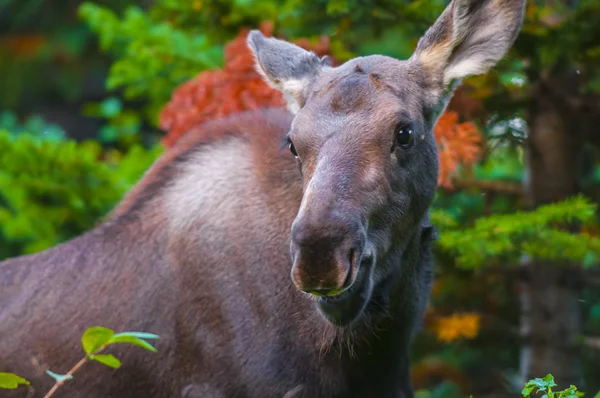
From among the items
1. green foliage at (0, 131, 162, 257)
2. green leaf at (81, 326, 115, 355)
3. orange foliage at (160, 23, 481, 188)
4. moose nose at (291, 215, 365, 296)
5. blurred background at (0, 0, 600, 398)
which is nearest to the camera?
green leaf at (81, 326, 115, 355)

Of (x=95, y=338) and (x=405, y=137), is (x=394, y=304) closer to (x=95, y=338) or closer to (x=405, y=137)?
(x=405, y=137)

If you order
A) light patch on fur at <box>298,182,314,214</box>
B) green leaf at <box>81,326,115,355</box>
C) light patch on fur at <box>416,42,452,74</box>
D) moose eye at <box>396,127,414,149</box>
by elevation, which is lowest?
green leaf at <box>81,326,115,355</box>

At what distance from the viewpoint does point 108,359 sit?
12.1 ft

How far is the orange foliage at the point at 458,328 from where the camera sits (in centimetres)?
702

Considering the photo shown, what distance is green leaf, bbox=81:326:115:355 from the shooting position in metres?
3.54

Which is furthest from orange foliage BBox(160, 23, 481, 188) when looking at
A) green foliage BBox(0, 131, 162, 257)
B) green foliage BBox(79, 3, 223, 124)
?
green foliage BBox(0, 131, 162, 257)

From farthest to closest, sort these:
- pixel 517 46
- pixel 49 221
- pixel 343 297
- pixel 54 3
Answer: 1. pixel 54 3
2. pixel 49 221
3. pixel 517 46
4. pixel 343 297

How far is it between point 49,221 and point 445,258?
309cm

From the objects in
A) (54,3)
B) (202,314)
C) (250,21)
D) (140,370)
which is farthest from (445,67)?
(54,3)

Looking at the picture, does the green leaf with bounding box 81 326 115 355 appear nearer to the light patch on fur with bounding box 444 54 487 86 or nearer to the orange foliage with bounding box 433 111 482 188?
the light patch on fur with bounding box 444 54 487 86

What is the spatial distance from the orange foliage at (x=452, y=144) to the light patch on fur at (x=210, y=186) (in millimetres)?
1367

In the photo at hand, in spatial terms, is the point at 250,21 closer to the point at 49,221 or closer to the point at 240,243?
the point at 49,221

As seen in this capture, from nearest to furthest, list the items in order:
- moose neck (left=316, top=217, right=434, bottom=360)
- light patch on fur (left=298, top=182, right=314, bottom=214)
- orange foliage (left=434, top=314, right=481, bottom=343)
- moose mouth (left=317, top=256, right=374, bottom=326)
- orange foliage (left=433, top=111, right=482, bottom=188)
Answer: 1. light patch on fur (left=298, top=182, right=314, bottom=214)
2. moose mouth (left=317, top=256, right=374, bottom=326)
3. moose neck (left=316, top=217, right=434, bottom=360)
4. orange foliage (left=433, top=111, right=482, bottom=188)
5. orange foliage (left=434, top=314, right=481, bottom=343)

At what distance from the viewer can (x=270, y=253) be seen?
16.1 feet
